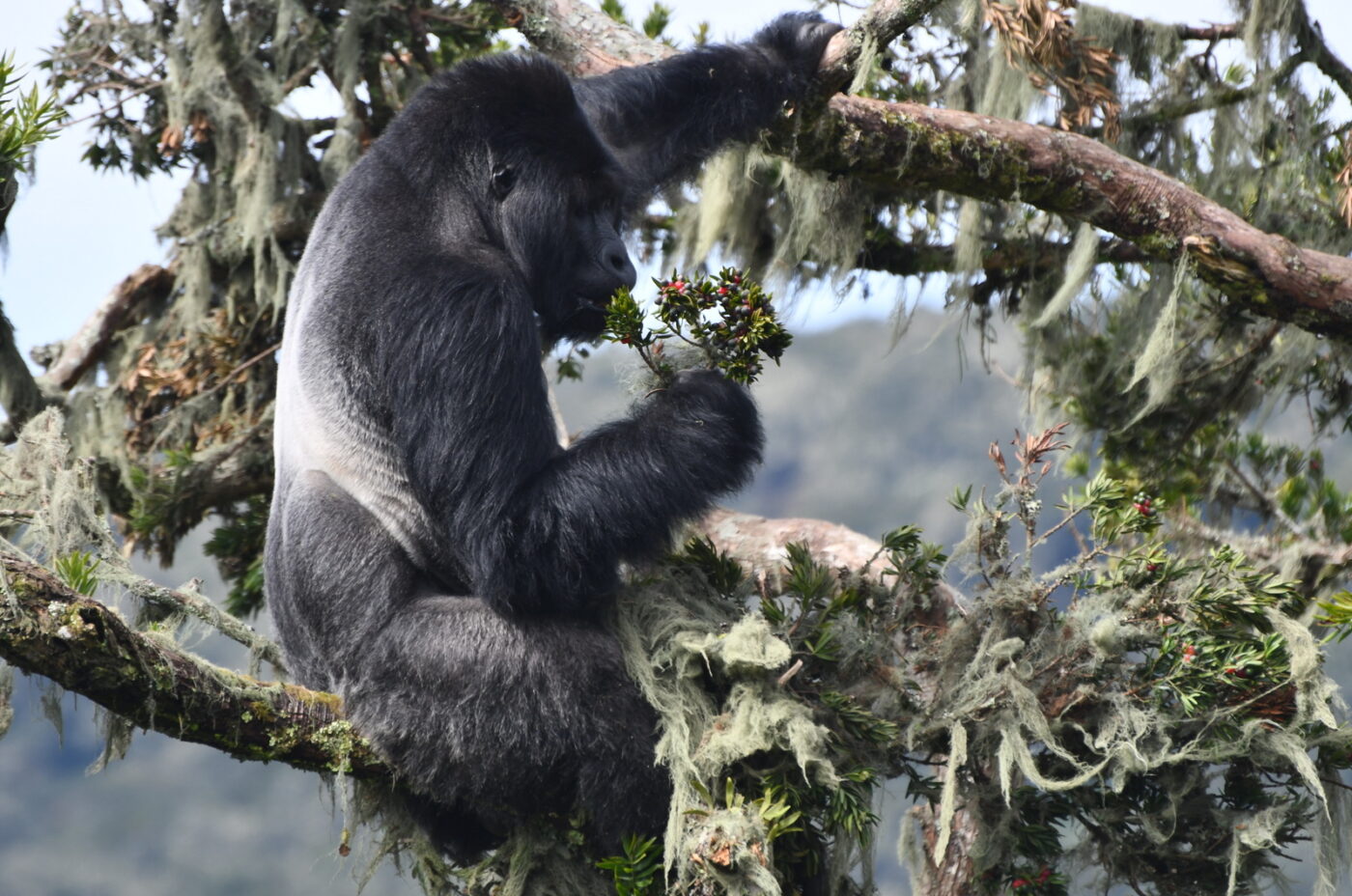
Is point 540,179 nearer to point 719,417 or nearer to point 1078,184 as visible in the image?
point 719,417

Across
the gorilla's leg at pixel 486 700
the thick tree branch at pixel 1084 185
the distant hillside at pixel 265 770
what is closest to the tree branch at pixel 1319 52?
the thick tree branch at pixel 1084 185

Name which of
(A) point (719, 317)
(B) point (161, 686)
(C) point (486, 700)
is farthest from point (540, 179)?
(B) point (161, 686)

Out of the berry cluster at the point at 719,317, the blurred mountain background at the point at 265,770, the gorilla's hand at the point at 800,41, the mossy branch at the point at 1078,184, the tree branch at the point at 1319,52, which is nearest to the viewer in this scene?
the berry cluster at the point at 719,317

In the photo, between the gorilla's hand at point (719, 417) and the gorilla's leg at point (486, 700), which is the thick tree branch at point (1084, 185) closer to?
the gorilla's hand at point (719, 417)

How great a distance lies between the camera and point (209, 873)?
90.5 feet

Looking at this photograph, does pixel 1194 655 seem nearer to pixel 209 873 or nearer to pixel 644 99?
pixel 644 99

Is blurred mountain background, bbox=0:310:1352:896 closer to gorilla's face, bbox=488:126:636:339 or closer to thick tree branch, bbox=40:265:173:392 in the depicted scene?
thick tree branch, bbox=40:265:173:392

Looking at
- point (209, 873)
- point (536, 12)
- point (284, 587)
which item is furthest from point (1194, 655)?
point (209, 873)

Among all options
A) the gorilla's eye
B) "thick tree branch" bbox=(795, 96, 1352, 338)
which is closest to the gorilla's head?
the gorilla's eye

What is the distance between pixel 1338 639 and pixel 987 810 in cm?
87

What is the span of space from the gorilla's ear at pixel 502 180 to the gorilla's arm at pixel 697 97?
518 mm

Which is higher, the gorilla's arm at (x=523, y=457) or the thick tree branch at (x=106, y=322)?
the thick tree branch at (x=106, y=322)

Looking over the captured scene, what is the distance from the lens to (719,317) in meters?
2.55

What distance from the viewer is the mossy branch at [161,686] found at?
78.1 inches
